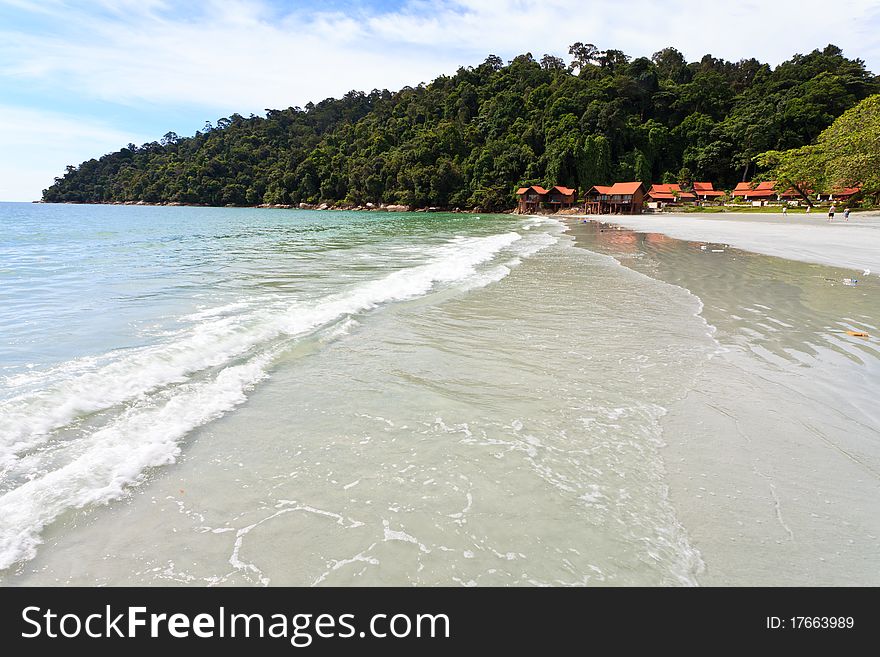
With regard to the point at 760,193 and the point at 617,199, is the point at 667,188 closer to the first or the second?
the point at 760,193

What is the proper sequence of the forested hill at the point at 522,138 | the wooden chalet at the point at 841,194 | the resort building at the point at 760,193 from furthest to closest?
the forested hill at the point at 522,138 → the resort building at the point at 760,193 → the wooden chalet at the point at 841,194

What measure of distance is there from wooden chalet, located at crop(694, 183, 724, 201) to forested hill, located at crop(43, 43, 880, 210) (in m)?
7.42

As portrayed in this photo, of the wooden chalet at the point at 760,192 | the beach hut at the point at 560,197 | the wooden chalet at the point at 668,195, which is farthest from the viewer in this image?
the beach hut at the point at 560,197

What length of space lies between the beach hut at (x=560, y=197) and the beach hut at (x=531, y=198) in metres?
1.41

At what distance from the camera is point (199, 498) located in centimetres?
362

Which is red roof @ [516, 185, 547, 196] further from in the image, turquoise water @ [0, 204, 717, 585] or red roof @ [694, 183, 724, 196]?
turquoise water @ [0, 204, 717, 585]

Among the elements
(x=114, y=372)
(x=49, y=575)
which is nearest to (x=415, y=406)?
(x=49, y=575)

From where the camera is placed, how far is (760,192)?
81188 mm

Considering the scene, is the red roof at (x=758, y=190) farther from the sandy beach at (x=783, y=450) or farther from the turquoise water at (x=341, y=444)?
the turquoise water at (x=341, y=444)

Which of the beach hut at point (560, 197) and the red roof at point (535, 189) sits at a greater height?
the red roof at point (535, 189)

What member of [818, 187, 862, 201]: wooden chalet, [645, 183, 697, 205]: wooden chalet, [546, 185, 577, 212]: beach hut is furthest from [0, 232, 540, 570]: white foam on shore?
[546, 185, 577, 212]: beach hut

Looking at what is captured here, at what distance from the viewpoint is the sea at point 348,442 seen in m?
2.97

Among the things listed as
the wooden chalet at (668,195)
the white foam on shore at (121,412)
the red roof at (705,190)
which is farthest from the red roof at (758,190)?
the white foam on shore at (121,412)

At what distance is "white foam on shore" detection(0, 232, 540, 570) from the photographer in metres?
3.54
